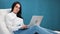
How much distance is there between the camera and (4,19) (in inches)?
117

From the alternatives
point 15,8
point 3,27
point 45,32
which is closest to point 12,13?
point 15,8

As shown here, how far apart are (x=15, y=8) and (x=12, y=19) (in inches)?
9.2

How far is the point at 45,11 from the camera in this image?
4.48 m

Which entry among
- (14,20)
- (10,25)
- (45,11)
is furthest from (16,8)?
(45,11)

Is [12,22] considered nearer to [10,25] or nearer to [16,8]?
[10,25]

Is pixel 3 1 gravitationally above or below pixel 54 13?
above

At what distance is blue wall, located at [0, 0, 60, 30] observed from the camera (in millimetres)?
4285

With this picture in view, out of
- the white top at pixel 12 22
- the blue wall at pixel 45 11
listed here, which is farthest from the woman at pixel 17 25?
the blue wall at pixel 45 11

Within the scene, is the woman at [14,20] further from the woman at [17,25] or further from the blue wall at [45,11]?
the blue wall at [45,11]

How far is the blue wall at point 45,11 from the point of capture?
4.29 m

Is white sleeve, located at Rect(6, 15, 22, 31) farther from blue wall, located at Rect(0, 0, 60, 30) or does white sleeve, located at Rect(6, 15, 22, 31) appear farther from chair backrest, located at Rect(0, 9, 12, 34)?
blue wall, located at Rect(0, 0, 60, 30)

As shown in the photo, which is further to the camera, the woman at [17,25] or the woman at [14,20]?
the woman at [14,20]

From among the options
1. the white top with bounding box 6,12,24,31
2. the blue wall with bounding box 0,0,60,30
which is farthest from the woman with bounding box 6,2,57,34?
the blue wall with bounding box 0,0,60,30

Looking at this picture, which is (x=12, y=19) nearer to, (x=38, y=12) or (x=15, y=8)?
(x=15, y=8)
